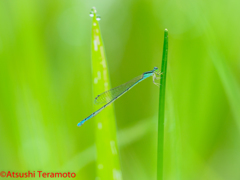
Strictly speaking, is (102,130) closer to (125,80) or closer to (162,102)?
(162,102)

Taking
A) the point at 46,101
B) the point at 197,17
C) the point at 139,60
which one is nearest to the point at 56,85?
the point at 46,101

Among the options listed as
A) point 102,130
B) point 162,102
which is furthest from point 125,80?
point 162,102

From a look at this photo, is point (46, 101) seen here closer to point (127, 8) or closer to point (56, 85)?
point (56, 85)

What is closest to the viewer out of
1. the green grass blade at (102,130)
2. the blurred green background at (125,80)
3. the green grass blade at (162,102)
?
the green grass blade at (162,102)

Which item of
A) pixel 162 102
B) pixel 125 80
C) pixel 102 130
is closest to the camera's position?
pixel 162 102

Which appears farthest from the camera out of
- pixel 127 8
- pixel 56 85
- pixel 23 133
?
pixel 127 8
